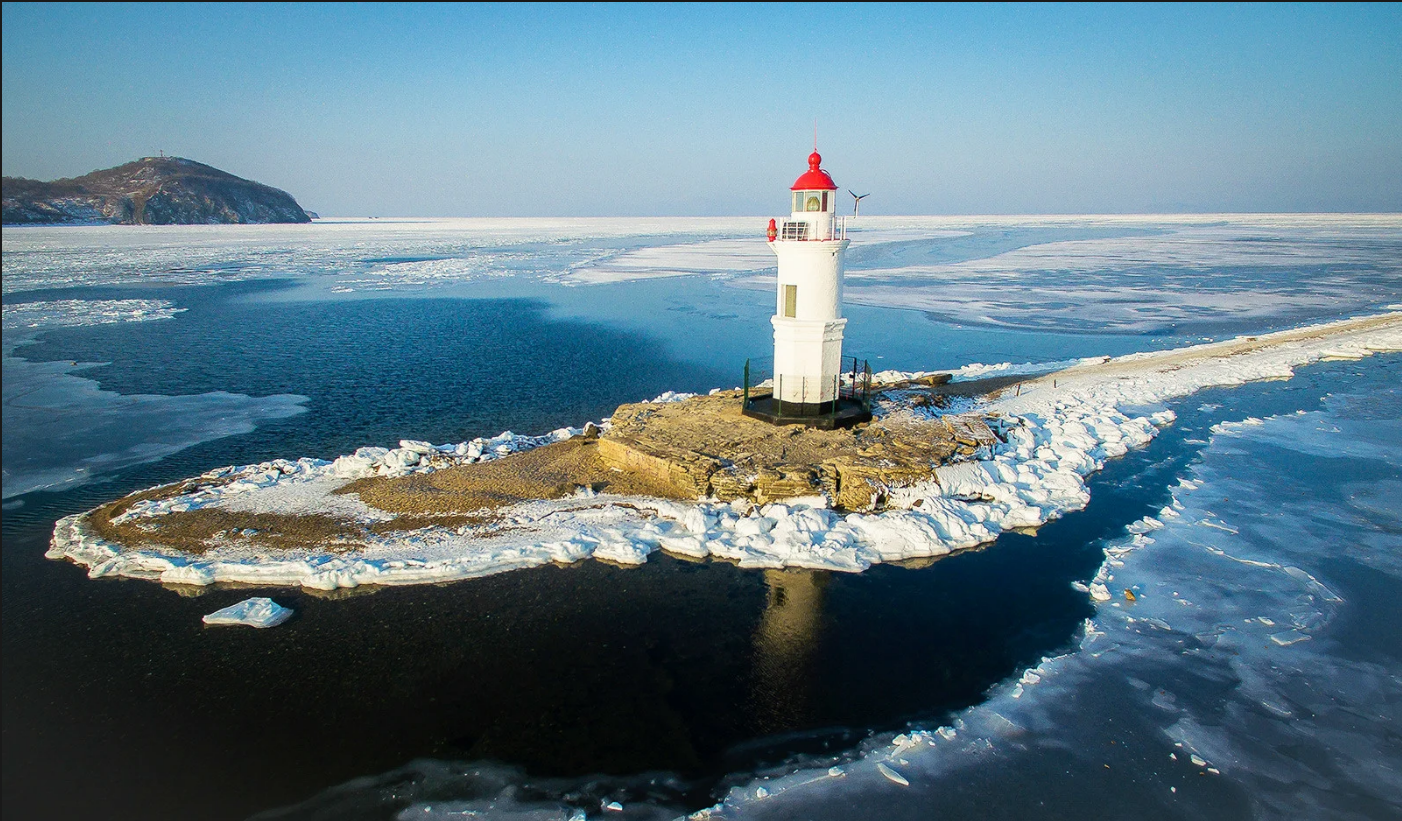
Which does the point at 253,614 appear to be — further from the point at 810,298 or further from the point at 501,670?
the point at 810,298

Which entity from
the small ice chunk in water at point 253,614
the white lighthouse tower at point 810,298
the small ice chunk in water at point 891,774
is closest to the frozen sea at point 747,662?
the small ice chunk in water at point 891,774

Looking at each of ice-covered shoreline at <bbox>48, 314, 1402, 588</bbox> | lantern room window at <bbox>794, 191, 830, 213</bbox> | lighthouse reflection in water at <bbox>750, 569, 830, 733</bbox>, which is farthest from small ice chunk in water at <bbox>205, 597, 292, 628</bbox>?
lantern room window at <bbox>794, 191, 830, 213</bbox>

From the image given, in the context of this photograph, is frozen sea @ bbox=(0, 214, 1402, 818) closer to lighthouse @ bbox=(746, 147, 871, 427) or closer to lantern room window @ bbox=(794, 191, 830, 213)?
lighthouse @ bbox=(746, 147, 871, 427)

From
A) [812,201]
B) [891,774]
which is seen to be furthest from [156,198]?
[891,774]

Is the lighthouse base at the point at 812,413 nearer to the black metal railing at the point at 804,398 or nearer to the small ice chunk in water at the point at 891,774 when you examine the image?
the black metal railing at the point at 804,398

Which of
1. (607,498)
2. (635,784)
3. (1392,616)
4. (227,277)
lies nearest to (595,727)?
(635,784)

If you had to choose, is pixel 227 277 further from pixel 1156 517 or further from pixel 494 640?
pixel 1156 517
